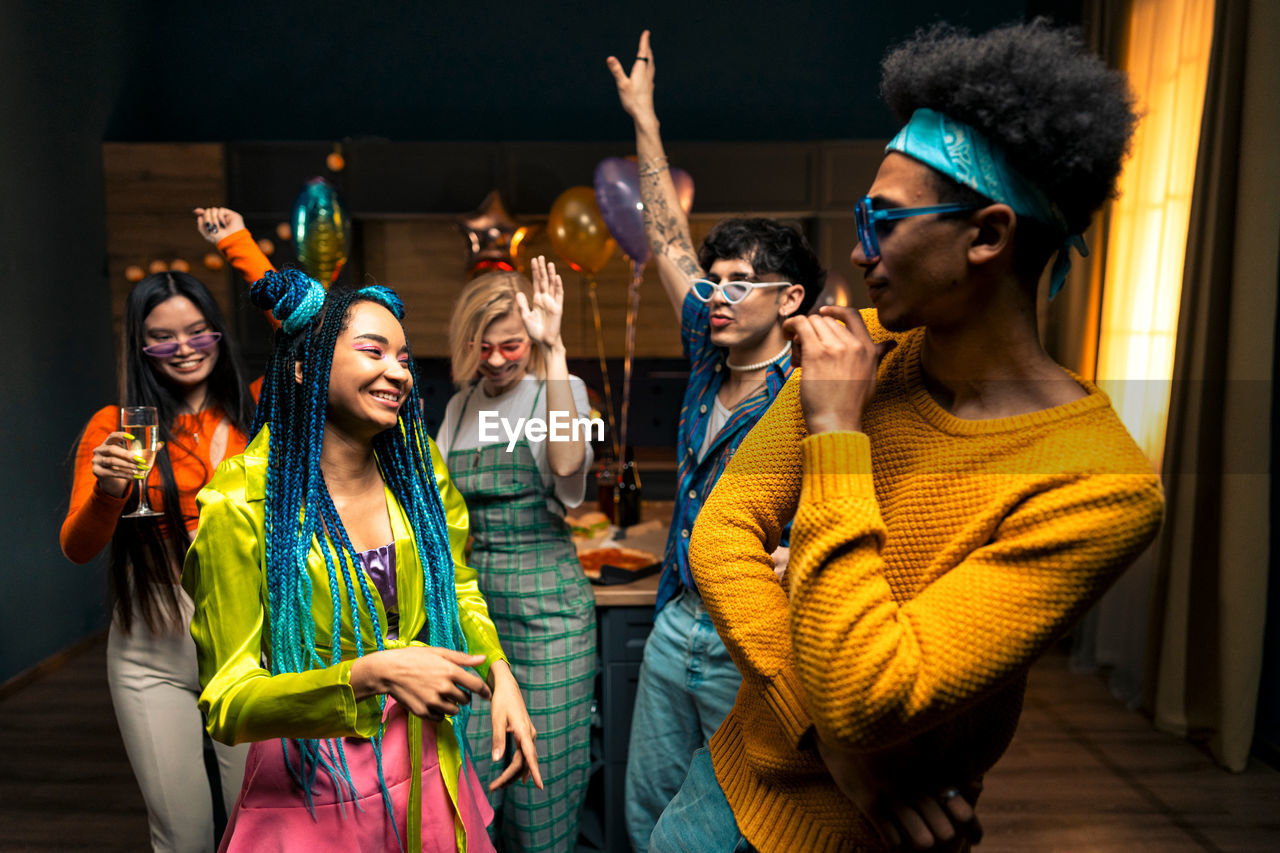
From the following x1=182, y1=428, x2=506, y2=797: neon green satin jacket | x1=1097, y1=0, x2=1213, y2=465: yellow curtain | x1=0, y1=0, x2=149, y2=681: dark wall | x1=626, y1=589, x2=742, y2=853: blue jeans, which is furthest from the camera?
x1=0, y1=0, x2=149, y2=681: dark wall

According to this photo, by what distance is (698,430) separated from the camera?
6.00ft

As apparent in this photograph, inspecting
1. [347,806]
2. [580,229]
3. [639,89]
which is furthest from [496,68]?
[347,806]

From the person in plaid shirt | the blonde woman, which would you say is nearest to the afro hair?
the person in plaid shirt

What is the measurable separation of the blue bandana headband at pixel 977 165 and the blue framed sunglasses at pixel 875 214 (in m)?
0.02

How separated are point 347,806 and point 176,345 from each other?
111 cm

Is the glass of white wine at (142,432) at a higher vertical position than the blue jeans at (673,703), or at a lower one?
higher

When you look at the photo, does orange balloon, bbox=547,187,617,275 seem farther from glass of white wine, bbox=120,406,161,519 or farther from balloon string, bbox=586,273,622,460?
glass of white wine, bbox=120,406,161,519

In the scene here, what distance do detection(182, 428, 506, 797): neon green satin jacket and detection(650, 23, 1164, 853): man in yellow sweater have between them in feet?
1.74

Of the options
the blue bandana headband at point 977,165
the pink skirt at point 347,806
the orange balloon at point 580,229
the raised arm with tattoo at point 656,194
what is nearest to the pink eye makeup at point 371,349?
the pink skirt at point 347,806

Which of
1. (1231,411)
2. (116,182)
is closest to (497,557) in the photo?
(1231,411)

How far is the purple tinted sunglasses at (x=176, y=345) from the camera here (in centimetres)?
183

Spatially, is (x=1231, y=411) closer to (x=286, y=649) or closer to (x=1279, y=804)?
(x=1279, y=804)

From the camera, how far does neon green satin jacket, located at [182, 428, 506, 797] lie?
3.53 feet

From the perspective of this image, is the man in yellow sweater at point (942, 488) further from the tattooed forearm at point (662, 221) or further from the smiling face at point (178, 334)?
the smiling face at point (178, 334)
